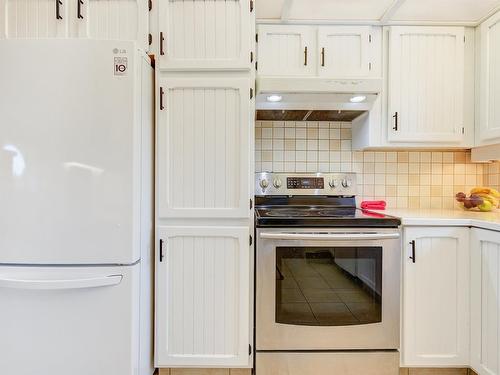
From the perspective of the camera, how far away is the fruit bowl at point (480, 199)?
1.95 m

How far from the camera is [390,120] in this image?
1.93 m

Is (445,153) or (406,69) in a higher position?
(406,69)

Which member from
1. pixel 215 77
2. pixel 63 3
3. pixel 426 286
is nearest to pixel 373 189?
pixel 426 286

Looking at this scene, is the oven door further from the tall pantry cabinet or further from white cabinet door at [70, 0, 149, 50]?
white cabinet door at [70, 0, 149, 50]

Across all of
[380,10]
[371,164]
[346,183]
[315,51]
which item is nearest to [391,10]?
[380,10]

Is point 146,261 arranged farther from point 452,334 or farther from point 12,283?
point 452,334

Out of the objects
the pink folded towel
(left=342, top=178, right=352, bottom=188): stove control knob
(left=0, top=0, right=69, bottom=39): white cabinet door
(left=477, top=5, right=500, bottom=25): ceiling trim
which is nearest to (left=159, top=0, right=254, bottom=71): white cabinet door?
(left=0, top=0, right=69, bottom=39): white cabinet door

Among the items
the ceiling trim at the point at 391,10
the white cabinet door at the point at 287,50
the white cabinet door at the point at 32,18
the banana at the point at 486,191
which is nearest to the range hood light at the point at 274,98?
the white cabinet door at the point at 287,50

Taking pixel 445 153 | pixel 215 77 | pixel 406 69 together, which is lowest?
pixel 445 153

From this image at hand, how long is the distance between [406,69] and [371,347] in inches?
64.2

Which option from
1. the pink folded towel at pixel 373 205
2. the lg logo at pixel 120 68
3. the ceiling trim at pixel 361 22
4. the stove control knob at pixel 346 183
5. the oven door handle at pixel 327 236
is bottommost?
the oven door handle at pixel 327 236

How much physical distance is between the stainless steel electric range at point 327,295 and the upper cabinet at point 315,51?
92 centimetres

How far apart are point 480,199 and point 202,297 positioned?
5.97 ft

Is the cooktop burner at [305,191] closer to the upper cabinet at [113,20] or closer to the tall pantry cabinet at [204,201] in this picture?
the tall pantry cabinet at [204,201]
